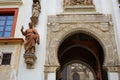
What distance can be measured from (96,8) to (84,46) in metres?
2.56

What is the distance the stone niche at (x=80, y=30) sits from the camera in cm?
748

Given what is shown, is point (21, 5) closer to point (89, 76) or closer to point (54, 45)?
point (54, 45)

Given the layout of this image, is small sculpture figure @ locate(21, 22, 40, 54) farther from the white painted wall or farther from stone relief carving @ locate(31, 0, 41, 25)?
stone relief carving @ locate(31, 0, 41, 25)

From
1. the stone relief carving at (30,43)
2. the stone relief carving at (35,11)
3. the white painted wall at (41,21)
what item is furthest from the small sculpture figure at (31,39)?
the stone relief carving at (35,11)

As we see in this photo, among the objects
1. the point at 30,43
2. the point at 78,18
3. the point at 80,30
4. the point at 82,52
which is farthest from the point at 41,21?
the point at 82,52

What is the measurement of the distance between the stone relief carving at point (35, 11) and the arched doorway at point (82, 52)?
2.02 m

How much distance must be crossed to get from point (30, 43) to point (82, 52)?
4810mm

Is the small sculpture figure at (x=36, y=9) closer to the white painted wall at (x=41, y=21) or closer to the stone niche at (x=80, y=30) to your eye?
the white painted wall at (x=41, y=21)

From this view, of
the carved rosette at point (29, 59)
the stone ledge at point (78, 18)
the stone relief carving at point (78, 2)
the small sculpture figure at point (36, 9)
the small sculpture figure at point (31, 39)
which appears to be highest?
the stone relief carving at point (78, 2)

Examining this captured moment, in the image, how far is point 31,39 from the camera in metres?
7.36

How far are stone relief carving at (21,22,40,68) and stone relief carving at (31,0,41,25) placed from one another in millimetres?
577

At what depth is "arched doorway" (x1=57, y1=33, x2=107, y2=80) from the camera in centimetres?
994

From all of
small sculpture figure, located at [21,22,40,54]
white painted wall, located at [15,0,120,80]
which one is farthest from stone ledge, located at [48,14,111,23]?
small sculpture figure, located at [21,22,40,54]

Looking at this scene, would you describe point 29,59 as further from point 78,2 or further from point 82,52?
point 82,52
